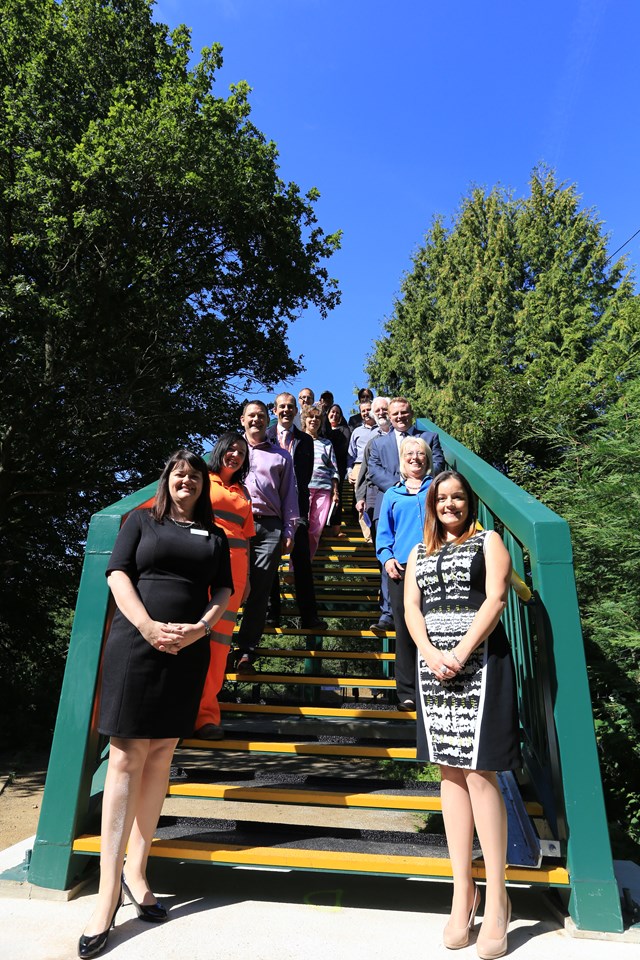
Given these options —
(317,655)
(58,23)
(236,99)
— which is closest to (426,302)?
(236,99)

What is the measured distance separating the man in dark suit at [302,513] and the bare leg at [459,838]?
256 cm

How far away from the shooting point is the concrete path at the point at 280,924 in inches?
90.3

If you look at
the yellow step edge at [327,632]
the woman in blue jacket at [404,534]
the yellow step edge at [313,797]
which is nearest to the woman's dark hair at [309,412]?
the yellow step edge at [327,632]

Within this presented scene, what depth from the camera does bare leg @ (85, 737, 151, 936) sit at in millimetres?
2346

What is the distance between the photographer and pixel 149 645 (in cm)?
248

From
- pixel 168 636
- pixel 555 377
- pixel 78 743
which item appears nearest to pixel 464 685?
pixel 168 636

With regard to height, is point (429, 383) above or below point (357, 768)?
above

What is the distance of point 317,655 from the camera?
188 inches

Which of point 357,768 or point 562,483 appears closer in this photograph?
point 357,768

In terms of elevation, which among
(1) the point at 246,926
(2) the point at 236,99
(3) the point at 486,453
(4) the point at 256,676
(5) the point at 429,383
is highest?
(5) the point at 429,383

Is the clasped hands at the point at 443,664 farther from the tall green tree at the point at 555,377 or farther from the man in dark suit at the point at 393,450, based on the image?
the tall green tree at the point at 555,377

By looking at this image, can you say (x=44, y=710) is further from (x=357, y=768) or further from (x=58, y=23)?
(x=58, y=23)

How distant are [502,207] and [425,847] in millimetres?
27597

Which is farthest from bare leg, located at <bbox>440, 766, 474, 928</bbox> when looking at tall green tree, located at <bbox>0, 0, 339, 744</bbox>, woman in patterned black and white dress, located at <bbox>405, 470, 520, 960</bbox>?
tall green tree, located at <bbox>0, 0, 339, 744</bbox>
